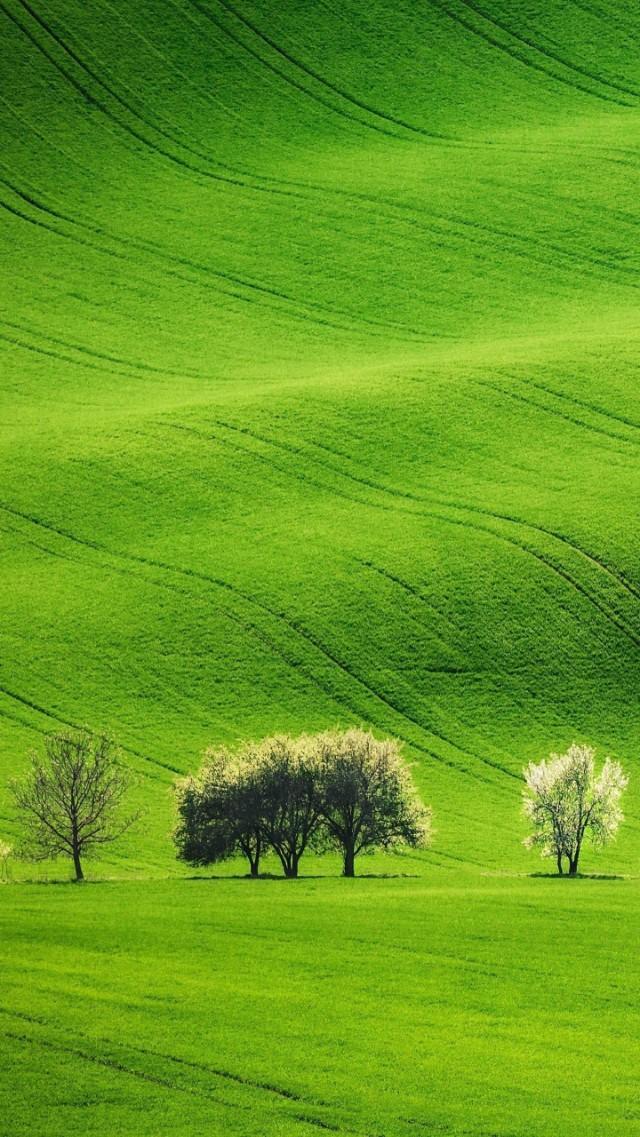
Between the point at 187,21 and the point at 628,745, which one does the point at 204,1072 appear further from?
the point at 187,21

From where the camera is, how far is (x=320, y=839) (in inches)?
1962

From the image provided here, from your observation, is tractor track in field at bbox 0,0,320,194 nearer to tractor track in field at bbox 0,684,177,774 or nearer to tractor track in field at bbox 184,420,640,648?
tractor track in field at bbox 184,420,640,648

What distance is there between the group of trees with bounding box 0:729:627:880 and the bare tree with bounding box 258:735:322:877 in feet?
0.10

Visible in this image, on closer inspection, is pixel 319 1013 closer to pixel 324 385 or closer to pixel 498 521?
pixel 498 521

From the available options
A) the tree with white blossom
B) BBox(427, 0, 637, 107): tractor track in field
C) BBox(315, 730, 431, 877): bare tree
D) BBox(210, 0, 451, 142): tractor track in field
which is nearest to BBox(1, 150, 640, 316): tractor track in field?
BBox(210, 0, 451, 142): tractor track in field

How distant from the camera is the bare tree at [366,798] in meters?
49.3

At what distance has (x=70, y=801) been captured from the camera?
49.8m

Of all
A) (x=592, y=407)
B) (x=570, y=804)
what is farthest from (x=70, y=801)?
(x=592, y=407)

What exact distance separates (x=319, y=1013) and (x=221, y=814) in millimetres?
17426

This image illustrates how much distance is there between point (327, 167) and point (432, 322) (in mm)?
18626

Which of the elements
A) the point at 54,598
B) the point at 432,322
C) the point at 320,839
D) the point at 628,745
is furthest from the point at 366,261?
the point at 320,839

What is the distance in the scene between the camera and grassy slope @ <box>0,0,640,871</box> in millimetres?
61656

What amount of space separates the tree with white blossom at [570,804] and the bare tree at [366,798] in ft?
12.3

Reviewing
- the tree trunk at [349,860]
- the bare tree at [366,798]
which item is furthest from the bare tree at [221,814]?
the tree trunk at [349,860]
